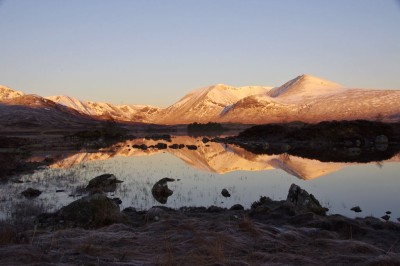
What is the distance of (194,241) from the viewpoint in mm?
8750

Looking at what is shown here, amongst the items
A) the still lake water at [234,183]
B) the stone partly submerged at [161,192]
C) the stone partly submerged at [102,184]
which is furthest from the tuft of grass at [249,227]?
the stone partly submerged at [102,184]

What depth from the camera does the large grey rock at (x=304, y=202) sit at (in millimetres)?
13930

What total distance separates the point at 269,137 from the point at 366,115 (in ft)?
342

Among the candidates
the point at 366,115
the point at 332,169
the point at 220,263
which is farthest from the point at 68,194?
the point at 366,115

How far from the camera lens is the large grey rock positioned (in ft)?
45.7

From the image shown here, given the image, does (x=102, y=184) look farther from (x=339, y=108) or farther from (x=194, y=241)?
(x=339, y=108)

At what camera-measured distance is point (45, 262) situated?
7117 mm

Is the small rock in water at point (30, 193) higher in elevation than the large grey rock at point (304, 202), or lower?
lower

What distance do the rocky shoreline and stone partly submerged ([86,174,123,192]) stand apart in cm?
585

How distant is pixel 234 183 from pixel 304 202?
765 centimetres

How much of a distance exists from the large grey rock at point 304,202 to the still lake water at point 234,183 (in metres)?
0.78

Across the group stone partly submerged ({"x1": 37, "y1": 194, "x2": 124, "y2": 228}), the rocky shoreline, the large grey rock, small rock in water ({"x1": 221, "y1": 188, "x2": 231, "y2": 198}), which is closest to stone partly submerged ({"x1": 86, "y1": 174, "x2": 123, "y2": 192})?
small rock in water ({"x1": 221, "y1": 188, "x2": 231, "y2": 198})

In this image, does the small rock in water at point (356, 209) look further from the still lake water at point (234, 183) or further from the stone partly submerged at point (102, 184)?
the stone partly submerged at point (102, 184)

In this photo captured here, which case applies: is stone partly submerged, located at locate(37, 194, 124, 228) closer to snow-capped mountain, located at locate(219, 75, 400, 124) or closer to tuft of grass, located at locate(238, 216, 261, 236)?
tuft of grass, located at locate(238, 216, 261, 236)
